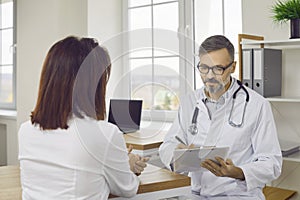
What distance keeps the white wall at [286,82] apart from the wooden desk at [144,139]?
2.60 ft

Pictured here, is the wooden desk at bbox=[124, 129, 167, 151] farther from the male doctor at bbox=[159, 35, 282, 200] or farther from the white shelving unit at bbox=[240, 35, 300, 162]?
the white shelving unit at bbox=[240, 35, 300, 162]

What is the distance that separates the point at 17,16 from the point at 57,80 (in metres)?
2.96

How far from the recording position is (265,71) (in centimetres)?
239

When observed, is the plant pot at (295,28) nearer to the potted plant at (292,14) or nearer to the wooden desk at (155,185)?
the potted plant at (292,14)

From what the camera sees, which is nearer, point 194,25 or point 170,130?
point 170,130

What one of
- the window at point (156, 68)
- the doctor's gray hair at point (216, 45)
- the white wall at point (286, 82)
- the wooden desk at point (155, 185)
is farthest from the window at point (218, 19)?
the wooden desk at point (155, 185)

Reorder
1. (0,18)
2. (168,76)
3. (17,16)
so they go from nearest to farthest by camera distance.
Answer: (168,76)
(17,16)
(0,18)

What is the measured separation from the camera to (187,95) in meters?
1.91

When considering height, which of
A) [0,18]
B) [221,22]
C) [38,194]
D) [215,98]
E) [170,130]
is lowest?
[38,194]

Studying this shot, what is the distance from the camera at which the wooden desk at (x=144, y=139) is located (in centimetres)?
236

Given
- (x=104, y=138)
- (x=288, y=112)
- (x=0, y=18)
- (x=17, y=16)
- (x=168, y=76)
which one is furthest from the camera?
(x=0, y=18)

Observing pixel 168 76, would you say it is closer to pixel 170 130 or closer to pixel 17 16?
pixel 170 130

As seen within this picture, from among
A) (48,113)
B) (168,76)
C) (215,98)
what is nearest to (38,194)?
(48,113)

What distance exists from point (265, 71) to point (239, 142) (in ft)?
2.13
